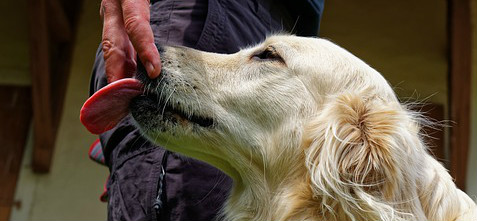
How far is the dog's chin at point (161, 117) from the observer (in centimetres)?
226

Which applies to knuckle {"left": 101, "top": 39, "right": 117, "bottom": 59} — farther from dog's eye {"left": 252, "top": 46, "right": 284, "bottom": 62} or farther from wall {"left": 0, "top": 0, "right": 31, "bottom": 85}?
wall {"left": 0, "top": 0, "right": 31, "bottom": 85}

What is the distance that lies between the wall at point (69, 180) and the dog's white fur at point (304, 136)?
3.83 metres

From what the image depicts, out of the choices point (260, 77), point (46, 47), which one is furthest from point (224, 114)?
point (46, 47)

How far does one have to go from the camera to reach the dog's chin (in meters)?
2.26

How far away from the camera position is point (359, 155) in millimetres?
2143

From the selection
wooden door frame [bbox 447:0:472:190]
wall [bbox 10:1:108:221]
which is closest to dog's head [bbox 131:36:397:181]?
wooden door frame [bbox 447:0:472:190]

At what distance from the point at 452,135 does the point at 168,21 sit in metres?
3.72

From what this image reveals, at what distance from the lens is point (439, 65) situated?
628cm

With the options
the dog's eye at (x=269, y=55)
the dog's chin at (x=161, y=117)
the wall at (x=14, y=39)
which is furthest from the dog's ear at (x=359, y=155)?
the wall at (x=14, y=39)

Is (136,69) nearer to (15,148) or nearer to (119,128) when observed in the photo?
(119,128)

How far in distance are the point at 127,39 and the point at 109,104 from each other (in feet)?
0.72

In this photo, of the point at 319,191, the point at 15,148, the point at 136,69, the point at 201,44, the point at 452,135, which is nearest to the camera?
the point at 319,191

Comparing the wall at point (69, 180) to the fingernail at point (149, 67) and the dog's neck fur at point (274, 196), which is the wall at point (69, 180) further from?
the fingernail at point (149, 67)

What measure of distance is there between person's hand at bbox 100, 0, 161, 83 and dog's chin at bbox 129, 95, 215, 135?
0.09 meters
